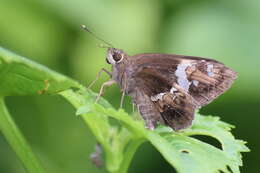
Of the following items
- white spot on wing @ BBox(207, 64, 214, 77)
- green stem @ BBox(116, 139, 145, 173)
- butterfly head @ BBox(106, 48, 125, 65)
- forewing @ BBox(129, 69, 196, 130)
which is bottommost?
green stem @ BBox(116, 139, 145, 173)

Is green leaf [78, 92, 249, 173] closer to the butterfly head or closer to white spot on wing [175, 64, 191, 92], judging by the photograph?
white spot on wing [175, 64, 191, 92]

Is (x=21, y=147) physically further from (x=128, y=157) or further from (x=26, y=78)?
(x=128, y=157)

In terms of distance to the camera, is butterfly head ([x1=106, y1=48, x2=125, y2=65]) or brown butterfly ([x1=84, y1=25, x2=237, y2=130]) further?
butterfly head ([x1=106, y1=48, x2=125, y2=65])

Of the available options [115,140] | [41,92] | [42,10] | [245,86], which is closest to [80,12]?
[42,10]

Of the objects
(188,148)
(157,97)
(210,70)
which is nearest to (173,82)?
(157,97)

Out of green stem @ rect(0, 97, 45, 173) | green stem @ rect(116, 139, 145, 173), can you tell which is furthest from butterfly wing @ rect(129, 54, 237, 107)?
green stem @ rect(0, 97, 45, 173)

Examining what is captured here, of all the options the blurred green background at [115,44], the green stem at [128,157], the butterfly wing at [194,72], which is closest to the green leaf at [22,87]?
the green stem at [128,157]
